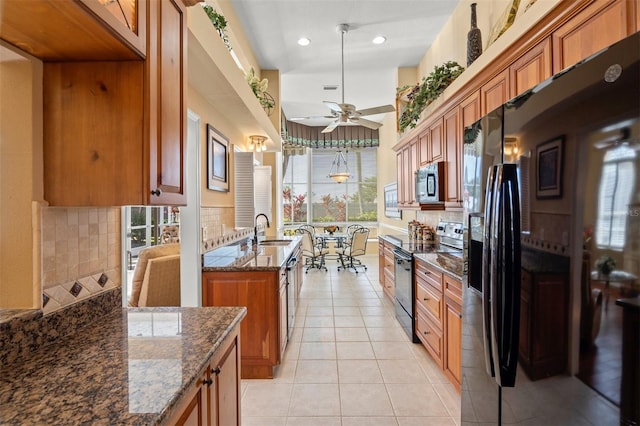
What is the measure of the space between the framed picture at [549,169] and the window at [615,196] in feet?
0.44

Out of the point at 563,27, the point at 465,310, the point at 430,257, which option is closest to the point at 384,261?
the point at 430,257

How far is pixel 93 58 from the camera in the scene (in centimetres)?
103

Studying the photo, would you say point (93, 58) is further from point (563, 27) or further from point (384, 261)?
point (384, 261)

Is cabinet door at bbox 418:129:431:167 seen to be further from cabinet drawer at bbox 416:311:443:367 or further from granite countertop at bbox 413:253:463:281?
cabinet drawer at bbox 416:311:443:367

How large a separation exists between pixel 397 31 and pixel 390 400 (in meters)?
4.28

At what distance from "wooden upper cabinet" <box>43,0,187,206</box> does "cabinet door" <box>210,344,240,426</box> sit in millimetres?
719

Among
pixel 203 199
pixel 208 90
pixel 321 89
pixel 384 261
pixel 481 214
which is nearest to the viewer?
pixel 481 214

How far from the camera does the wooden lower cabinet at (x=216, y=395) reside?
95 cm

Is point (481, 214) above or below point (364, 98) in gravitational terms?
below

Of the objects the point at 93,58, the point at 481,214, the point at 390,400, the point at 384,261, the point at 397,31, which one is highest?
the point at 397,31

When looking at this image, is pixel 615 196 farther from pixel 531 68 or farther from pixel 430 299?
pixel 430 299

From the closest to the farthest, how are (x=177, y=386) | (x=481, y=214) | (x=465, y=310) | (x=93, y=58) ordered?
(x=177, y=386)
(x=93, y=58)
(x=481, y=214)
(x=465, y=310)

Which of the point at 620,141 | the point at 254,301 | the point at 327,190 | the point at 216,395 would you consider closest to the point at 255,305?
the point at 254,301

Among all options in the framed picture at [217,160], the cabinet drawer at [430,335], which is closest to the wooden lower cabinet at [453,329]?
the cabinet drawer at [430,335]
